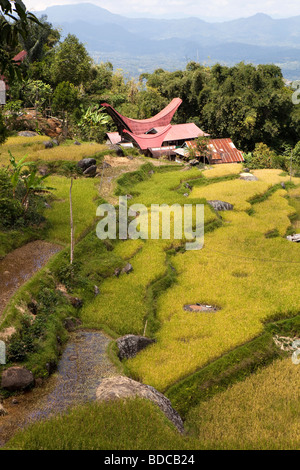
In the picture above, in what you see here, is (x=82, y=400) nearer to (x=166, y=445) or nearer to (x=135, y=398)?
(x=135, y=398)

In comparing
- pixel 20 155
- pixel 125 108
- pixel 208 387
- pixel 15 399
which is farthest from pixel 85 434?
pixel 125 108

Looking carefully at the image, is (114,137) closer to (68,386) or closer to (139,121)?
(139,121)

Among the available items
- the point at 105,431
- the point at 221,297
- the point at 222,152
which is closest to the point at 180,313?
the point at 221,297

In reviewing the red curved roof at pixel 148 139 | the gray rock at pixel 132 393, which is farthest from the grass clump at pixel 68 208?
the red curved roof at pixel 148 139

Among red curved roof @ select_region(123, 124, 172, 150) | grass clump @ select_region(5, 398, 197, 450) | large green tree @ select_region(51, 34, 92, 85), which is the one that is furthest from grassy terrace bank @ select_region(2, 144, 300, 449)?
large green tree @ select_region(51, 34, 92, 85)

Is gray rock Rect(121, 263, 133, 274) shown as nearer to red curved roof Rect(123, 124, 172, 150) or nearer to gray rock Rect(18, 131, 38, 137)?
gray rock Rect(18, 131, 38, 137)

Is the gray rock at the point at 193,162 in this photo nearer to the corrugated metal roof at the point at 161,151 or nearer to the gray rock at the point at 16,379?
the corrugated metal roof at the point at 161,151
